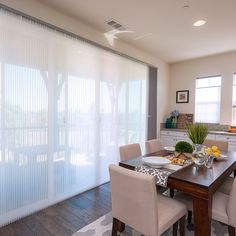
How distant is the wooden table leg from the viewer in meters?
1.43

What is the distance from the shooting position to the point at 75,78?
2688mm

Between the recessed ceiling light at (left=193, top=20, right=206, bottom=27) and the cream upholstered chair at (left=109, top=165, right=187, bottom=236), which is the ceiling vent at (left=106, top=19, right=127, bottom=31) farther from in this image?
the cream upholstered chair at (left=109, top=165, right=187, bottom=236)

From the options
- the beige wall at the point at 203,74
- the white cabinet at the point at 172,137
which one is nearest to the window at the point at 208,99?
the beige wall at the point at 203,74

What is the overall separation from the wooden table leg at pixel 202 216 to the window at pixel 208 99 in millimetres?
3417

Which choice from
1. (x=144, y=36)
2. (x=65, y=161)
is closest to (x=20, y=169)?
(x=65, y=161)

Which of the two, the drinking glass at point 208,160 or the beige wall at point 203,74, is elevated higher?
the beige wall at point 203,74

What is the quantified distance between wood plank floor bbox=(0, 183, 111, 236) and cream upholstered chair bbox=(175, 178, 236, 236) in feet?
3.58

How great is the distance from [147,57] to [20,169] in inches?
132

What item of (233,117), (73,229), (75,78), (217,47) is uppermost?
(217,47)

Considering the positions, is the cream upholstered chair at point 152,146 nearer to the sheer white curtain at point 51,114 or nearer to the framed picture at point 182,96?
the sheer white curtain at point 51,114

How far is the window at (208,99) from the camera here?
4363mm

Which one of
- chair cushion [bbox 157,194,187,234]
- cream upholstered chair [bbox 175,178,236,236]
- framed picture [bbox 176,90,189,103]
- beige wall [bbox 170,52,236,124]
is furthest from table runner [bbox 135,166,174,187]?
framed picture [bbox 176,90,189,103]

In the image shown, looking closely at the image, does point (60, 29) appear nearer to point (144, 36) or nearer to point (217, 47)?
point (144, 36)

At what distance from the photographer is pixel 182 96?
192 inches
